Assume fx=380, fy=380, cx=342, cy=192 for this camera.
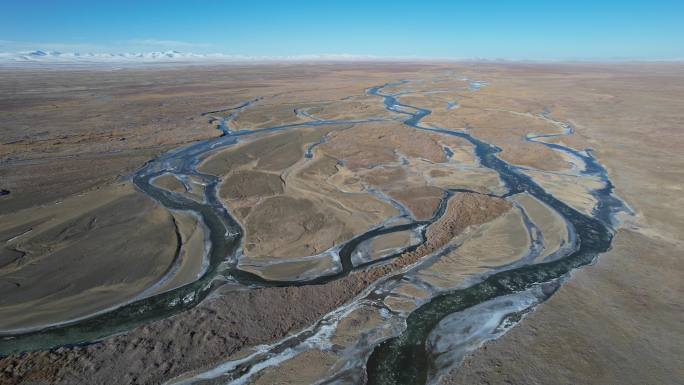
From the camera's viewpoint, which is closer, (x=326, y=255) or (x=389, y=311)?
(x=389, y=311)

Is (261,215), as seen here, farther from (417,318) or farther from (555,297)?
(555,297)

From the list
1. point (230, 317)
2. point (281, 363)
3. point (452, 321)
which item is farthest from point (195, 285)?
point (452, 321)

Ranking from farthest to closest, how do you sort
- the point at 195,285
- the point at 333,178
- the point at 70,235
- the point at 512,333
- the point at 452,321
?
the point at 333,178, the point at 70,235, the point at 195,285, the point at 452,321, the point at 512,333

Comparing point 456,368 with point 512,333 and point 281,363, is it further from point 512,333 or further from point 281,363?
point 281,363

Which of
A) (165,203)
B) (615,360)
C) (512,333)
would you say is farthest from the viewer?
(165,203)

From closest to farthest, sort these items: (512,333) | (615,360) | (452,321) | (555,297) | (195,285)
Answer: (615,360), (512,333), (452,321), (555,297), (195,285)

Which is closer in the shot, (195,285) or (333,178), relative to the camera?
(195,285)

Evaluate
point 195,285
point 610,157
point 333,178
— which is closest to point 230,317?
point 195,285

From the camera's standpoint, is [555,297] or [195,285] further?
[195,285]

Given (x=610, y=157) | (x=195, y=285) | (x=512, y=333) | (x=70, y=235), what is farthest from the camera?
(x=610, y=157)
